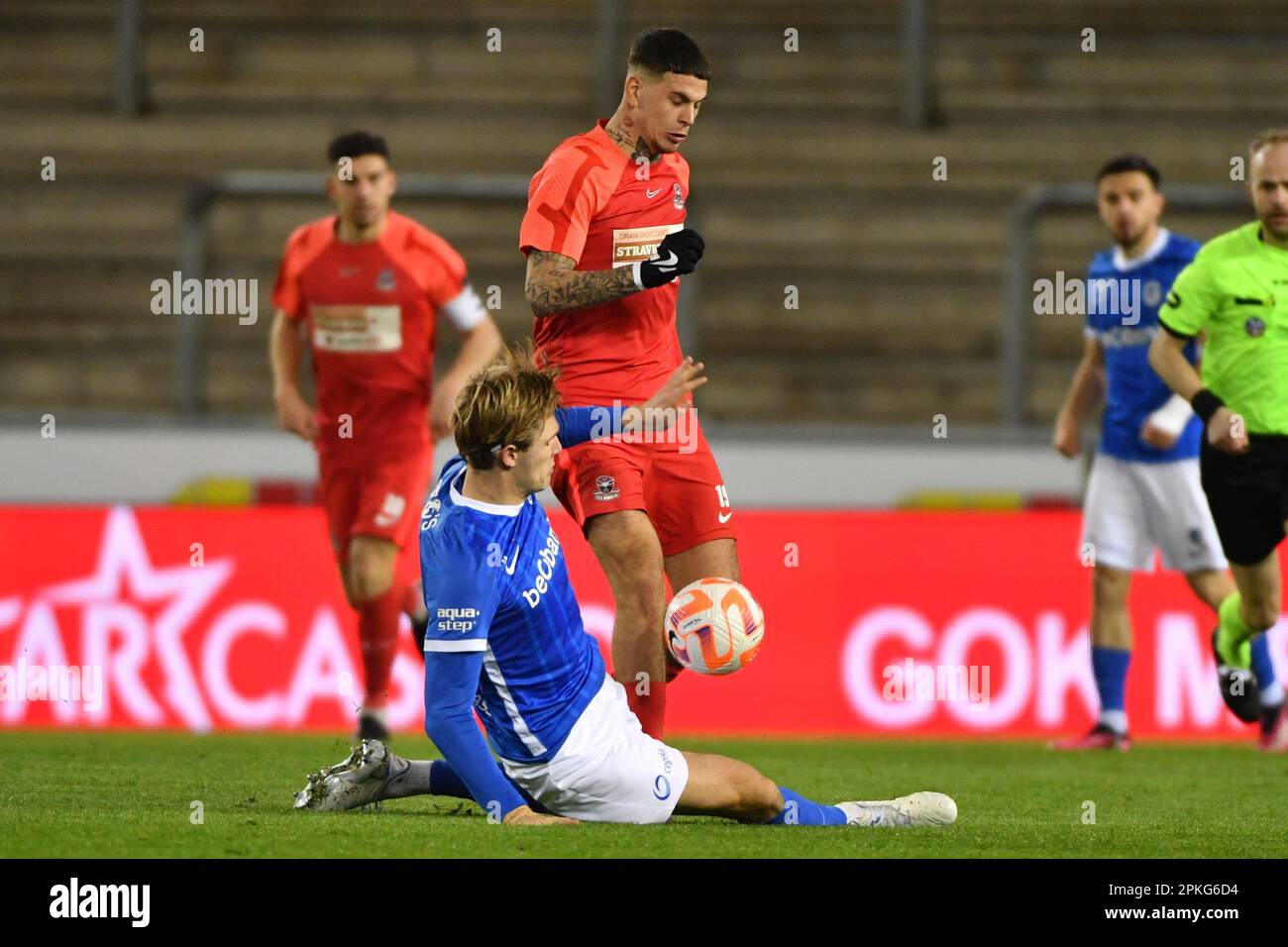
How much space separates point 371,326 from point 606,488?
335 cm

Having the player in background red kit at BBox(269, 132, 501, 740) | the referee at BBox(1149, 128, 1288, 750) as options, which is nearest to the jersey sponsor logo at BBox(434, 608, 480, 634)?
the referee at BBox(1149, 128, 1288, 750)

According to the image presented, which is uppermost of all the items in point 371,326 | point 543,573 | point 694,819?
point 371,326

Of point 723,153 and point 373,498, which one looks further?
point 723,153

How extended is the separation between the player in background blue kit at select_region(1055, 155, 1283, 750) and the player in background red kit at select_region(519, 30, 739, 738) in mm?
3382

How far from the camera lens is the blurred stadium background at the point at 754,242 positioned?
420 inches

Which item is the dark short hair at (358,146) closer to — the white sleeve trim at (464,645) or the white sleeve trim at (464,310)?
the white sleeve trim at (464,310)

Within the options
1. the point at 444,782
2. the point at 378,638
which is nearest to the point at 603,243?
the point at 444,782

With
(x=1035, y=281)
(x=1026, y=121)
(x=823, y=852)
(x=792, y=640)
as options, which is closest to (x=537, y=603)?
(x=823, y=852)

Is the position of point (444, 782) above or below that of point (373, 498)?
below

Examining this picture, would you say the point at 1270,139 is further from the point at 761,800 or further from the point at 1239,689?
the point at 761,800

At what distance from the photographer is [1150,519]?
32.4 feet

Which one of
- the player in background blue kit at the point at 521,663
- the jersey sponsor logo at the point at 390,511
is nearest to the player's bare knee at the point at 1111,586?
the jersey sponsor logo at the point at 390,511

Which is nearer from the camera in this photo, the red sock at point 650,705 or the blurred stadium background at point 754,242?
the red sock at point 650,705

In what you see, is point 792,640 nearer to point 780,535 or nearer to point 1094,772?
point 780,535
